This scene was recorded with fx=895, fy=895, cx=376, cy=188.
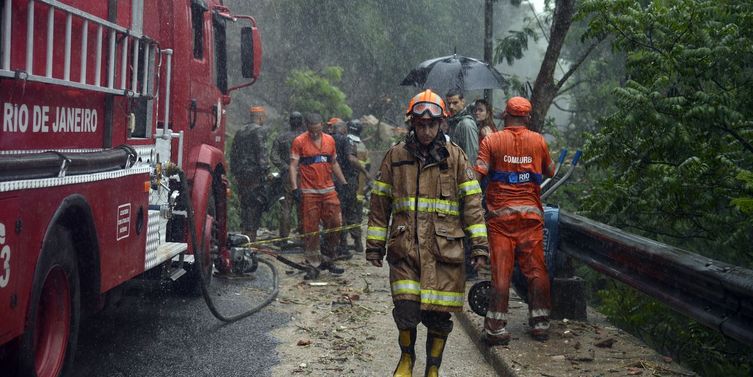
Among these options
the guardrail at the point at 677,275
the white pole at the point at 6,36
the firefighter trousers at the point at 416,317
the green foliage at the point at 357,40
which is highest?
the green foliage at the point at 357,40

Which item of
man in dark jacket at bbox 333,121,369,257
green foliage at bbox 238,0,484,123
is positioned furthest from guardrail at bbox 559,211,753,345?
green foliage at bbox 238,0,484,123

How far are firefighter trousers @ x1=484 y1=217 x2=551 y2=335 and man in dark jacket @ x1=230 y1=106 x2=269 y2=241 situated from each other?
630 centimetres

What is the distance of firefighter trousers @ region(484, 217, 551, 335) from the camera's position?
678 cm

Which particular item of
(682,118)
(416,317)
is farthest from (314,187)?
(416,317)

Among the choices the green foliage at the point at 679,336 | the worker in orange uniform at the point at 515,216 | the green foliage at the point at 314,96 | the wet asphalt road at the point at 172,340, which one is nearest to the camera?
the wet asphalt road at the point at 172,340

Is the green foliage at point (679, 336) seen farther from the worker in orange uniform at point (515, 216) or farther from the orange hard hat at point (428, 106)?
the orange hard hat at point (428, 106)

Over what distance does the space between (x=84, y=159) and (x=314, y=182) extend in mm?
5922

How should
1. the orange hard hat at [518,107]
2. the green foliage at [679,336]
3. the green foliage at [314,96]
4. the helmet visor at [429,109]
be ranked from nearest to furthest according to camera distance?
the helmet visor at [429,109] < the orange hard hat at [518,107] < the green foliage at [679,336] < the green foliage at [314,96]

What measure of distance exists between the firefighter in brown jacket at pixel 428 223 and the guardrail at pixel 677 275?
3.76 ft

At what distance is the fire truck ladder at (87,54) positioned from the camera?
400 centimetres

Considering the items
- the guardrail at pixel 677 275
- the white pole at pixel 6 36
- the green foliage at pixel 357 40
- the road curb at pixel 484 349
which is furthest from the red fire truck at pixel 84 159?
the green foliage at pixel 357 40

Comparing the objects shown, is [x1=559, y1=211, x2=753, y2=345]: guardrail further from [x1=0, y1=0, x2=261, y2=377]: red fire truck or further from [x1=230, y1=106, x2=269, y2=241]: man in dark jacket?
[x1=230, y1=106, x2=269, y2=241]: man in dark jacket

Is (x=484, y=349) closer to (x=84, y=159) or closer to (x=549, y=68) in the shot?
(x=84, y=159)

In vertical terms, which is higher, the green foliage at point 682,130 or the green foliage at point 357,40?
the green foliage at point 357,40
